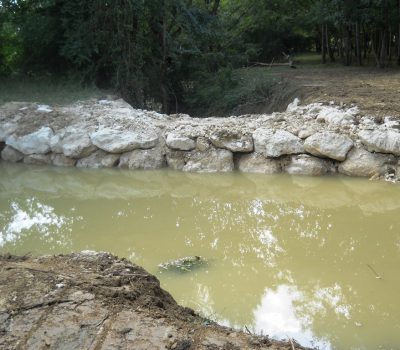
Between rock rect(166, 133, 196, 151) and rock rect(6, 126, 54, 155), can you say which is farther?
rock rect(6, 126, 54, 155)

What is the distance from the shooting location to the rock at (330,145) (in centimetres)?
862

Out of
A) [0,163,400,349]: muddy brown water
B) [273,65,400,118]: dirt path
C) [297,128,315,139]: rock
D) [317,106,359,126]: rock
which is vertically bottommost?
[0,163,400,349]: muddy brown water

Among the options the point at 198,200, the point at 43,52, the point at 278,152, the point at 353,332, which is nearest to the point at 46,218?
the point at 198,200

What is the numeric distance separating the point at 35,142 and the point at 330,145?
5.70 m

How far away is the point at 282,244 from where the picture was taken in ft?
19.9

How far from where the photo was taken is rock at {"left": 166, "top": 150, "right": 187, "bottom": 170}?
31.0 feet

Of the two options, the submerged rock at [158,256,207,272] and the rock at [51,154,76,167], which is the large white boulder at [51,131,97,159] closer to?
the rock at [51,154,76,167]

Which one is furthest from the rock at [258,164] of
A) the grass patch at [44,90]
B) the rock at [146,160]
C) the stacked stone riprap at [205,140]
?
the grass patch at [44,90]

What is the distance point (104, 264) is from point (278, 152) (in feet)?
18.3

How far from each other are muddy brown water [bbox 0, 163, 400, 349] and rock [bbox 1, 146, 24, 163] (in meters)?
0.28

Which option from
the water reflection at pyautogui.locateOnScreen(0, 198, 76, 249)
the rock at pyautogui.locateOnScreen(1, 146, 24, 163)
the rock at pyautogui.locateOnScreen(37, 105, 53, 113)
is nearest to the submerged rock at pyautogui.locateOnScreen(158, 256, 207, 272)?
the water reflection at pyautogui.locateOnScreen(0, 198, 76, 249)

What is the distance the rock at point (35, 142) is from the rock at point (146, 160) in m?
1.75

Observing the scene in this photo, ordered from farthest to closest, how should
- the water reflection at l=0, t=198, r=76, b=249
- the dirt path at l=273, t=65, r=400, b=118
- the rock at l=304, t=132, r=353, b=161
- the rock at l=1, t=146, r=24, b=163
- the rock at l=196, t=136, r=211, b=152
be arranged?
1. the rock at l=1, t=146, r=24, b=163
2. the dirt path at l=273, t=65, r=400, b=118
3. the rock at l=196, t=136, r=211, b=152
4. the rock at l=304, t=132, r=353, b=161
5. the water reflection at l=0, t=198, r=76, b=249

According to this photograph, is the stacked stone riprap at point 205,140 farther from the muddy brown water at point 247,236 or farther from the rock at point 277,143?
the muddy brown water at point 247,236
